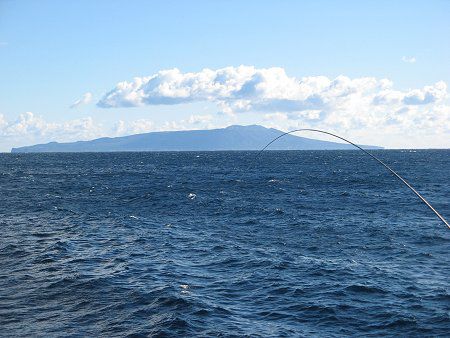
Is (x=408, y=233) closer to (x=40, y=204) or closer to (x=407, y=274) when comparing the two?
(x=407, y=274)

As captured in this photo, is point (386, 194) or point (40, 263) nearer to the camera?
point (40, 263)

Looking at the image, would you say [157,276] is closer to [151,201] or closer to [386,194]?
[151,201]

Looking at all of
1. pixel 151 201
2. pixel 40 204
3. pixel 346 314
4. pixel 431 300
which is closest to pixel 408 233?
pixel 431 300

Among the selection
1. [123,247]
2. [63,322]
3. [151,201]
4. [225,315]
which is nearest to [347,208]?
[151,201]

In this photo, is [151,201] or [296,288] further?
[151,201]

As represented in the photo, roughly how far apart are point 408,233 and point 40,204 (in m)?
39.1

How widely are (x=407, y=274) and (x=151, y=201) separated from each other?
3589cm

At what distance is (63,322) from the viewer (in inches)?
687

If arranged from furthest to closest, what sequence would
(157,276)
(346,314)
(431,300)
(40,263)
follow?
(40,263), (157,276), (431,300), (346,314)

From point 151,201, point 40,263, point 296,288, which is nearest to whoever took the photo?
point 296,288

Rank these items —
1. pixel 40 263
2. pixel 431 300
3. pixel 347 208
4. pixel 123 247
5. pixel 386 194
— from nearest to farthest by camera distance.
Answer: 1. pixel 431 300
2. pixel 40 263
3. pixel 123 247
4. pixel 347 208
5. pixel 386 194

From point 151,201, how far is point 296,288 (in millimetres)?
35239

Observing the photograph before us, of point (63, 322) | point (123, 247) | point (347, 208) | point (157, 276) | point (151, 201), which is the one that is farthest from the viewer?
point (151, 201)

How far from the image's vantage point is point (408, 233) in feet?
115
